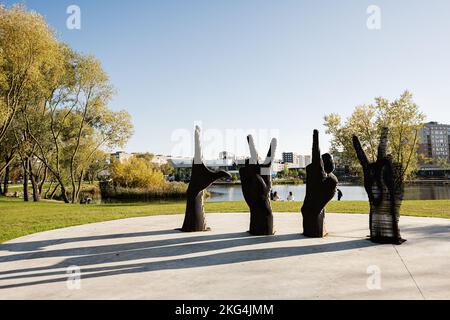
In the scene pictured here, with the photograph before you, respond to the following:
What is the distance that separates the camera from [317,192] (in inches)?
361

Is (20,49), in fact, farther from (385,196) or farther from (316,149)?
(385,196)

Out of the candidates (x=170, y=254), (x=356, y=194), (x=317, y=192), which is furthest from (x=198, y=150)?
(x=356, y=194)

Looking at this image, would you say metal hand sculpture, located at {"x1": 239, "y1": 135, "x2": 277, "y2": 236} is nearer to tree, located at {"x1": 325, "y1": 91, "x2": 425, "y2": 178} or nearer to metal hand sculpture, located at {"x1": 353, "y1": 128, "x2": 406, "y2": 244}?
metal hand sculpture, located at {"x1": 353, "y1": 128, "x2": 406, "y2": 244}

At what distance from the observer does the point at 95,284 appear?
5438 millimetres

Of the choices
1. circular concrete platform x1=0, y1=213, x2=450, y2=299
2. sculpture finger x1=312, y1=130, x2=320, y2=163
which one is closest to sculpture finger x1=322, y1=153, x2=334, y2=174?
sculpture finger x1=312, y1=130, x2=320, y2=163

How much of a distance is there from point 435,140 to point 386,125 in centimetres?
11982

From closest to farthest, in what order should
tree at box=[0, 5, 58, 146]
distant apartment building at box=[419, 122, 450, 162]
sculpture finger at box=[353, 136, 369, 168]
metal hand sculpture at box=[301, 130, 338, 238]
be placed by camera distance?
sculpture finger at box=[353, 136, 369, 168] → metal hand sculpture at box=[301, 130, 338, 238] → tree at box=[0, 5, 58, 146] → distant apartment building at box=[419, 122, 450, 162]

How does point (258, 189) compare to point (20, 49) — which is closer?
point (258, 189)

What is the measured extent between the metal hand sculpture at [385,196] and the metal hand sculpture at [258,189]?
107 inches

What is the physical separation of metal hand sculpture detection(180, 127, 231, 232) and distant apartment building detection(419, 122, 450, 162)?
138 metres

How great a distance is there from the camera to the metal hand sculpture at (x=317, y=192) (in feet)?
29.6

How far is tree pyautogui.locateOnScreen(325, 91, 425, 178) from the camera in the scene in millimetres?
29109

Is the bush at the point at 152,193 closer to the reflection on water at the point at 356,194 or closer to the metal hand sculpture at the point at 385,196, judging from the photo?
the reflection on water at the point at 356,194
